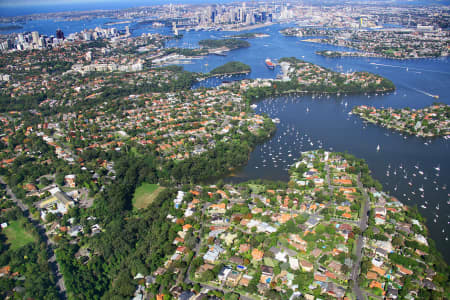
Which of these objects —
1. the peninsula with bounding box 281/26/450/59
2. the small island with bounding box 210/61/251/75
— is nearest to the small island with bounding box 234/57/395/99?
the small island with bounding box 210/61/251/75

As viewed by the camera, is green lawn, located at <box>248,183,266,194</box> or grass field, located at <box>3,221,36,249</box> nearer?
grass field, located at <box>3,221,36,249</box>

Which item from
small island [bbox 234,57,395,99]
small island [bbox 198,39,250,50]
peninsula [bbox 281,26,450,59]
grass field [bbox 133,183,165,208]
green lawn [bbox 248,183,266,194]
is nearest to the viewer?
green lawn [bbox 248,183,266,194]

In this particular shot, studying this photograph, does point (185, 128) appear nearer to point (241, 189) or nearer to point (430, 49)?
point (241, 189)

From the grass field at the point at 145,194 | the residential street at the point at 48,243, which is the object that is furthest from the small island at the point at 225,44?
the residential street at the point at 48,243

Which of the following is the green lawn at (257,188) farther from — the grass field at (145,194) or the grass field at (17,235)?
the grass field at (17,235)

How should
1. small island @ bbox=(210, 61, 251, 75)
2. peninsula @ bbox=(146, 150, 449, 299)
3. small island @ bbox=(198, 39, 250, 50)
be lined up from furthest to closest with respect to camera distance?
small island @ bbox=(198, 39, 250, 50)
small island @ bbox=(210, 61, 251, 75)
peninsula @ bbox=(146, 150, 449, 299)

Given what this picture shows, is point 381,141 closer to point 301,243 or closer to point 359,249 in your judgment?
point 359,249

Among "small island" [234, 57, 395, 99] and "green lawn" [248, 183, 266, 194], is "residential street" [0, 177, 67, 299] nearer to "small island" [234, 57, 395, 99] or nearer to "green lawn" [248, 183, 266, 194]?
"green lawn" [248, 183, 266, 194]
